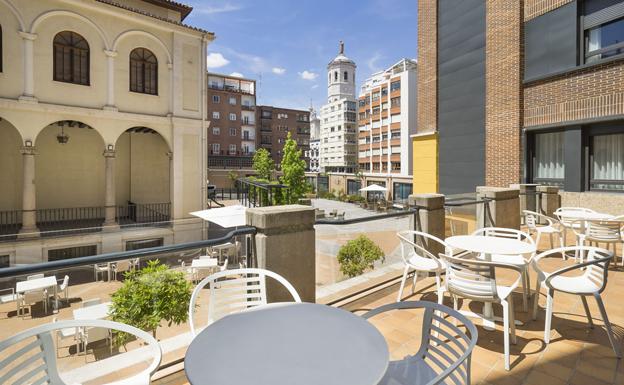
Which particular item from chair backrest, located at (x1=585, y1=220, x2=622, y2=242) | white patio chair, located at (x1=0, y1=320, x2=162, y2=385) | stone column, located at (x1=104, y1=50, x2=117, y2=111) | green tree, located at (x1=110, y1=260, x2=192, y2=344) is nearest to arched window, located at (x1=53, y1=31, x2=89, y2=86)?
stone column, located at (x1=104, y1=50, x2=117, y2=111)

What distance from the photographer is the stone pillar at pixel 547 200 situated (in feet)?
32.7

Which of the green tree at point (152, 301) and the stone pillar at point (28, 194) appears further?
the stone pillar at point (28, 194)

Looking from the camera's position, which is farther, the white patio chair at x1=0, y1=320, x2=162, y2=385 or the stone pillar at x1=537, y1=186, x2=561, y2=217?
the stone pillar at x1=537, y1=186, x2=561, y2=217

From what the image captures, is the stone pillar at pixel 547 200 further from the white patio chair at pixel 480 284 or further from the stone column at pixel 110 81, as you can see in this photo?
the stone column at pixel 110 81

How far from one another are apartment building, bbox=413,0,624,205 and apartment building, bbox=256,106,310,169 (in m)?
49.6

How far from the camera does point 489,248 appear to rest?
12.1ft

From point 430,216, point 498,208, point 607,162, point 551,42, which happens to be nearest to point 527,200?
point 607,162

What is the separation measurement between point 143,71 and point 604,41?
18.2 m

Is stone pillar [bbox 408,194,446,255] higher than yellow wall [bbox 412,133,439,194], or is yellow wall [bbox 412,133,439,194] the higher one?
yellow wall [bbox 412,133,439,194]

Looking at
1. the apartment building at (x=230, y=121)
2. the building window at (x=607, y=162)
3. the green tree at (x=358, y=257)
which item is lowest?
the green tree at (x=358, y=257)

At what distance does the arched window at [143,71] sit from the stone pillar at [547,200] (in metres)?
16.7

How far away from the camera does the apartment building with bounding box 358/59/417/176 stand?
1980 inches

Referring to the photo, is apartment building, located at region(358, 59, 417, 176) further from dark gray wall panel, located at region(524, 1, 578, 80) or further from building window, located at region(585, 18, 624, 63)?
building window, located at region(585, 18, 624, 63)

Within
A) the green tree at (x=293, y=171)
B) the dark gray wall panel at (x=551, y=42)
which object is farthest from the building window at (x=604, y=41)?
the green tree at (x=293, y=171)
